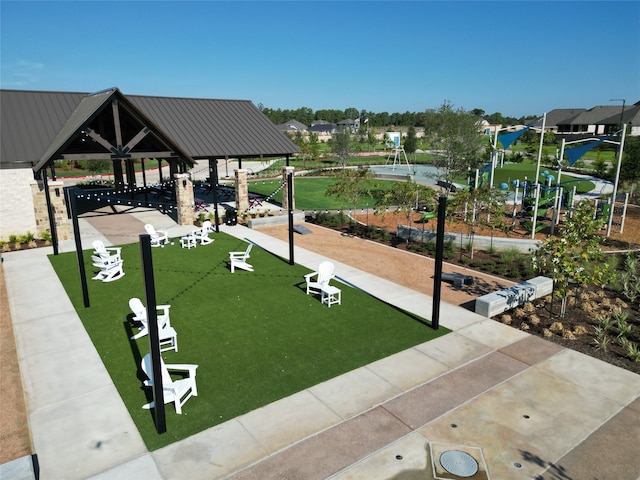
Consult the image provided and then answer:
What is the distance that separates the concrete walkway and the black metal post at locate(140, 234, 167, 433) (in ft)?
1.71

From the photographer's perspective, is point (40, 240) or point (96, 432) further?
point (40, 240)

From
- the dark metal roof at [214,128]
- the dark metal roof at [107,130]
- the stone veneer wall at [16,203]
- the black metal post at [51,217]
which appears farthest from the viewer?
the dark metal roof at [214,128]

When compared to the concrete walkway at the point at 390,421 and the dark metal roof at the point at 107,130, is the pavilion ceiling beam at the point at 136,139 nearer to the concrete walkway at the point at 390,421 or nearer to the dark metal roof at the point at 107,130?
the dark metal roof at the point at 107,130

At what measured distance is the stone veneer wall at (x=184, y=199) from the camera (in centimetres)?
2111

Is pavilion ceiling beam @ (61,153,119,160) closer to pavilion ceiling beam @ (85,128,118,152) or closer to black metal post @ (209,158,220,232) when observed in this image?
pavilion ceiling beam @ (85,128,118,152)

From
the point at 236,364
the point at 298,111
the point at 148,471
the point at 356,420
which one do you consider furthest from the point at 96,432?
the point at 298,111

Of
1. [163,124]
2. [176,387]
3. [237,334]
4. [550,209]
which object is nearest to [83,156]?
[163,124]

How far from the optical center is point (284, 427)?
6977mm

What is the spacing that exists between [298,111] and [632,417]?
18849cm

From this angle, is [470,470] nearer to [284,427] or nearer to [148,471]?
[284,427]

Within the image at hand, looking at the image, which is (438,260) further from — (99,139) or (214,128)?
(214,128)

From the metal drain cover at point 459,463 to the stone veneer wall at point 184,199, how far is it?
17837mm

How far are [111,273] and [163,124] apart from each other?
43.9 feet

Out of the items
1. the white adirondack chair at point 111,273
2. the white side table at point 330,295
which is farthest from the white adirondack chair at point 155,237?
the white side table at point 330,295
